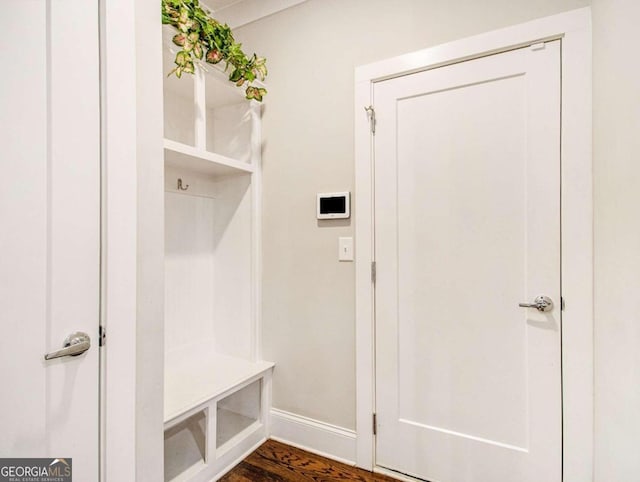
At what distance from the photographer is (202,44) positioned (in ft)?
5.68

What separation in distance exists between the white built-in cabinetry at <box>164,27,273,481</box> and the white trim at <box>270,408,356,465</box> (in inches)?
3.8

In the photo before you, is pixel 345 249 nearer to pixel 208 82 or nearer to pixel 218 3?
pixel 208 82

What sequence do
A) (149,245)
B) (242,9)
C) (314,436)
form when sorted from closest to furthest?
(149,245) < (314,436) < (242,9)

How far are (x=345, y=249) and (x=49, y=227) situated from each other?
4.31ft

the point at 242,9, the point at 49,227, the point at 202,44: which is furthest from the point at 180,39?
the point at 49,227

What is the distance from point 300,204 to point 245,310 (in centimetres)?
76

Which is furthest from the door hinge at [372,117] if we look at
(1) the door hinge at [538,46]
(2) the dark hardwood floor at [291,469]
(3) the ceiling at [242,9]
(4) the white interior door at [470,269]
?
(2) the dark hardwood floor at [291,469]

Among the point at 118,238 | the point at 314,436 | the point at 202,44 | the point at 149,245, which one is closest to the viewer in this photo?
the point at 118,238

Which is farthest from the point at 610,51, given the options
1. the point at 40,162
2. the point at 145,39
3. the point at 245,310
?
the point at 245,310

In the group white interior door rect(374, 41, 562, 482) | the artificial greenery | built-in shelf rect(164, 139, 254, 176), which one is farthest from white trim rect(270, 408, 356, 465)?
the artificial greenery

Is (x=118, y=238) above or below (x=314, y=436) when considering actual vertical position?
above

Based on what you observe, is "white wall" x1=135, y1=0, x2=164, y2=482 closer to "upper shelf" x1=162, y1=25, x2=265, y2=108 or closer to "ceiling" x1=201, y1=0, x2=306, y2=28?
"upper shelf" x1=162, y1=25, x2=265, y2=108

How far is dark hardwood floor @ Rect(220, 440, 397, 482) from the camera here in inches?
69.0

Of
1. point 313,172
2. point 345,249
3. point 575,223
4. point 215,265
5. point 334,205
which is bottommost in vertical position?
point 215,265
